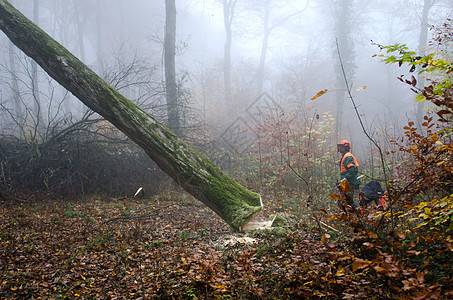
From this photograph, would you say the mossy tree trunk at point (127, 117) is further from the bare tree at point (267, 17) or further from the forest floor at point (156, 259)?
the bare tree at point (267, 17)

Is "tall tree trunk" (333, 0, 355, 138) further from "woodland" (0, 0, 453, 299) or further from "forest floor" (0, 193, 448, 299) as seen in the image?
"forest floor" (0, 193, 448, 299)

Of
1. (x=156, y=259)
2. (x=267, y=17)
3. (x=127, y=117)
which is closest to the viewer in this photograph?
(x=156, y=259)

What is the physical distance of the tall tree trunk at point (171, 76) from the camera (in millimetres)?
11234

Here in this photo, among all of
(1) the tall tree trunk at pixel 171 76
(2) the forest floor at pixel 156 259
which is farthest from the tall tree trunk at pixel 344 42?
(2) the forest floor at pixel 156 259

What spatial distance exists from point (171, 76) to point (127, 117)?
689cm

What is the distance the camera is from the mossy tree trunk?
603 centimetres

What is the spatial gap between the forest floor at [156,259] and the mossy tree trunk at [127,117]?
0.94 meters

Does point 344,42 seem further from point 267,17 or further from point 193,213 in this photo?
point 193,213

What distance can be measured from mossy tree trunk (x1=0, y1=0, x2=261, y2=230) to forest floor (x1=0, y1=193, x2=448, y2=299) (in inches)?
36.9

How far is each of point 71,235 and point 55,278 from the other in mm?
1821

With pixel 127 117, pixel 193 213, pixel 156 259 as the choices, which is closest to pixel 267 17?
pixel 193 213

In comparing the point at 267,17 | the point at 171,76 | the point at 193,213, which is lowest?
the point at 193,213

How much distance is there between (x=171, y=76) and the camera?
12.5 metres

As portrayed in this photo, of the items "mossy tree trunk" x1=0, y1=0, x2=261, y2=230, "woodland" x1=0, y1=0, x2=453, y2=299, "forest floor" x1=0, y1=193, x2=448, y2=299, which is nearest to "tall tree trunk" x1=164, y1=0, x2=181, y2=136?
"woodland" x1=0, y1=0, x2=453, y2=299
